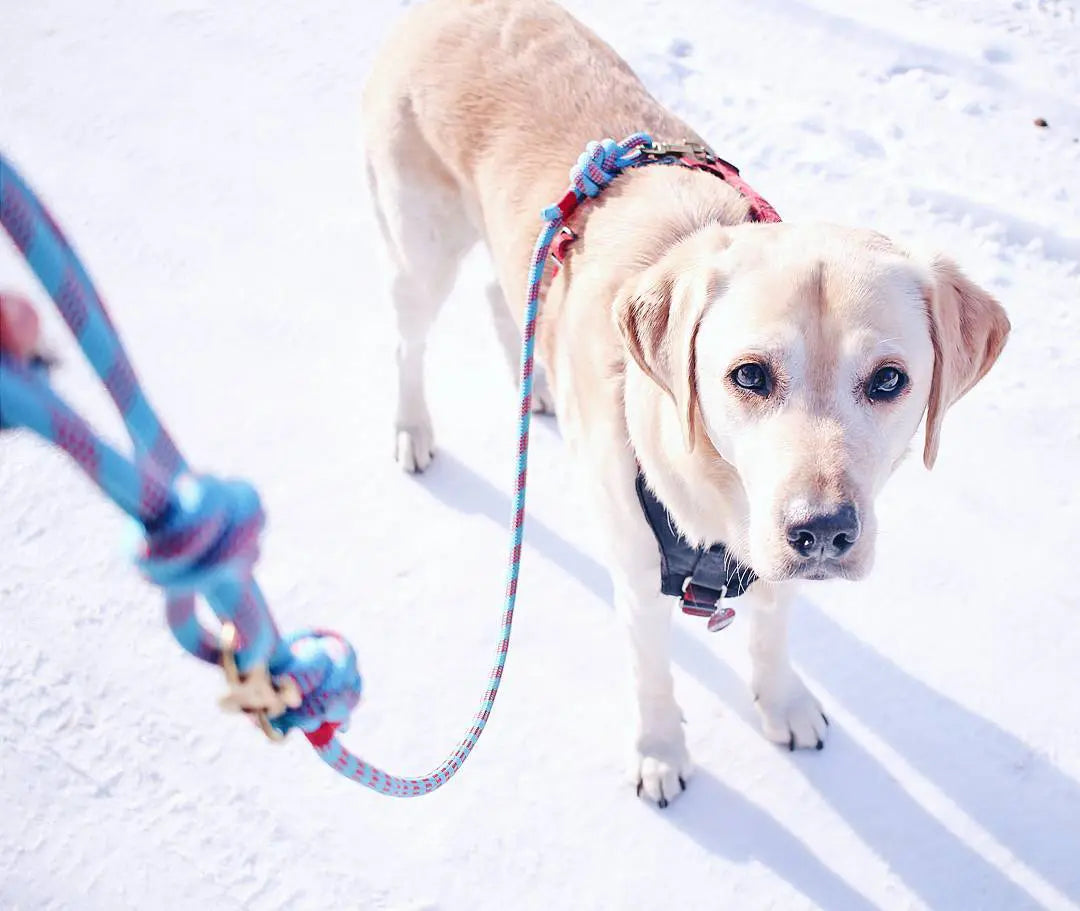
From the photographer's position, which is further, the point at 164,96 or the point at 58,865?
the point at 164,96

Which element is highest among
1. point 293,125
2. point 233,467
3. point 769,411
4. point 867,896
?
point 769,411

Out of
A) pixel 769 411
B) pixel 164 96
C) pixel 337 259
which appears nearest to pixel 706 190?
pixel 769 411

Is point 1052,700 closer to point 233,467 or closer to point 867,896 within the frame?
point 867,896

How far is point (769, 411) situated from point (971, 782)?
1468 mm

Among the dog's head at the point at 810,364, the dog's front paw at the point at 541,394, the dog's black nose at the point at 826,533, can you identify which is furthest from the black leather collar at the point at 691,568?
the dog's front paw at the point at 541,394

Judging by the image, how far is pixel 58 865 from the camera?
2.48m

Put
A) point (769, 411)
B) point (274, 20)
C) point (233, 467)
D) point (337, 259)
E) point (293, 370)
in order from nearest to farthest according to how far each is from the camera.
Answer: point (769, 411)
point (233, 467)
point (293, 370)
point (337, 259)
point (274, 20)

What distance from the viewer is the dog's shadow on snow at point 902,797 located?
2.37m

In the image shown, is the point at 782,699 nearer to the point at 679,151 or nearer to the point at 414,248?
the point at 679,151

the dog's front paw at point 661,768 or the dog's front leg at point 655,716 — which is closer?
the dog's front leg at point 655,716

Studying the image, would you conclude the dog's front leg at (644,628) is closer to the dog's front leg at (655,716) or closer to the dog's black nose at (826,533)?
the dog's front leg at (655,716)

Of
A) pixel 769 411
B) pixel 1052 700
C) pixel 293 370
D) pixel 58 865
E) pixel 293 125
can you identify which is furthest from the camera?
pixel 293 125

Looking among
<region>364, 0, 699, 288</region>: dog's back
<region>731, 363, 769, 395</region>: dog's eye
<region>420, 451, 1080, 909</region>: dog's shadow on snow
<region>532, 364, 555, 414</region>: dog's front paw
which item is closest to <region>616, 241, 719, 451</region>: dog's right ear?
<region>731, 363, 769, 395</region>: dog's eye

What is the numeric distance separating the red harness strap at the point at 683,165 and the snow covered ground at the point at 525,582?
0.46m
